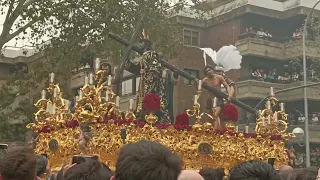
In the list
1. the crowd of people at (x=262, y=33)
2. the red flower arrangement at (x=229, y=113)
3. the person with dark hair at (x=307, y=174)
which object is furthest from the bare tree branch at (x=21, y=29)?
the crowd of people at (x=262, y=33)

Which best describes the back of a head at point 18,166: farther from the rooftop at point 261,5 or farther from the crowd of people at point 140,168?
the rooftop at point 261,5

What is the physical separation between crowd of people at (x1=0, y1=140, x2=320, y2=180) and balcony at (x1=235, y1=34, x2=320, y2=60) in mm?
26886

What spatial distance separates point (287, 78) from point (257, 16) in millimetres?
4025

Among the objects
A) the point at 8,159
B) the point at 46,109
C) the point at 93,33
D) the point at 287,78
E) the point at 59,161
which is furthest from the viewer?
the point at 287,78

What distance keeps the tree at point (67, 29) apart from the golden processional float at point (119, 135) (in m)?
7.95

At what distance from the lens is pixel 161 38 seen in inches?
837

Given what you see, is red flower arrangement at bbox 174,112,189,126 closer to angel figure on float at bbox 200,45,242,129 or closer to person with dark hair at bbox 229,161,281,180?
angel figure on float at bbox 200,45,242,129

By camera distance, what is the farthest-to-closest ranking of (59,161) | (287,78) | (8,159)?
(287,78)
(59,161)
(8,159)

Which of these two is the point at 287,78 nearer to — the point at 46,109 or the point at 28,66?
the point at 28,66

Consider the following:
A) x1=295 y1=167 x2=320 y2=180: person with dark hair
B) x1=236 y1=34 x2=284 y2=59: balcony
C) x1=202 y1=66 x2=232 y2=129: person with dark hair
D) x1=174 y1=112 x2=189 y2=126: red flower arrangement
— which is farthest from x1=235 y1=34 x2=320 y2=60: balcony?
x1=295 y1=167 x2=320 y2=180: person with dark hair

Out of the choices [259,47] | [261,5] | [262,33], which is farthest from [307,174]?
[261,5]

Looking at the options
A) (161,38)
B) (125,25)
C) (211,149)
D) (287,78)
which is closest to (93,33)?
(125,25)

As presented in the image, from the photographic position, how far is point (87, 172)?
4398mm

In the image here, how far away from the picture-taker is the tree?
17.6 meters
